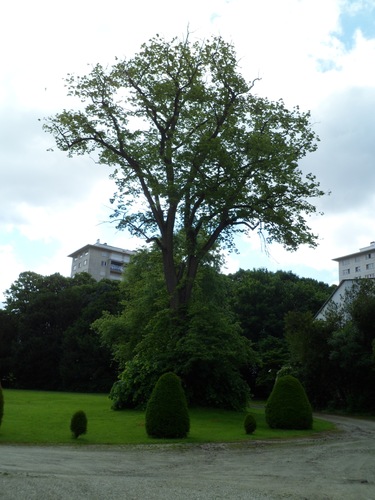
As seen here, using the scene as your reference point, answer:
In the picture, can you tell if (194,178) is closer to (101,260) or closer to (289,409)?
(289,409)

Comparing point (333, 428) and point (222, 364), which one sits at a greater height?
point (222, 364)

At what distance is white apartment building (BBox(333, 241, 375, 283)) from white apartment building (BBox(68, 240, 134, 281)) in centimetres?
5077

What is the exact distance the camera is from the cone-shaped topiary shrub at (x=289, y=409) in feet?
69.7

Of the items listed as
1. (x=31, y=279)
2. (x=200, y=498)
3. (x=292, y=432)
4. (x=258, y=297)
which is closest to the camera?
(x=200, y=498)

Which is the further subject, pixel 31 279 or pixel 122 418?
pixel 31 279

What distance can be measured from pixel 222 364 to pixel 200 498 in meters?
18.8

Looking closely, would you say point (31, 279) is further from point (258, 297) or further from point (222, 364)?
point (222, 364)

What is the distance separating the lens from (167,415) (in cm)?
1748

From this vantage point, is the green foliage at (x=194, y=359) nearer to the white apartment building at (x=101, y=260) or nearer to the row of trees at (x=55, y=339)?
the row of trees at (x=55, y=339)

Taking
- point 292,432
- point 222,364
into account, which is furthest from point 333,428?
point 222,364

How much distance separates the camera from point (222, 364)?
26562mm

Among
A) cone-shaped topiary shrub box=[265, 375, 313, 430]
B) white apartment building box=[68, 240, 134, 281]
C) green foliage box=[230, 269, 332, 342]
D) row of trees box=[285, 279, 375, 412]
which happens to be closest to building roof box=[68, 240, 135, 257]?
white apartment building box=[68, 240, 134, 281]

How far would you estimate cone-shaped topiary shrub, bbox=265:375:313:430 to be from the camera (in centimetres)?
2125

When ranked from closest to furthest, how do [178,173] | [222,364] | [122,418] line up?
[122,418]
[222,364]
[178,173]
